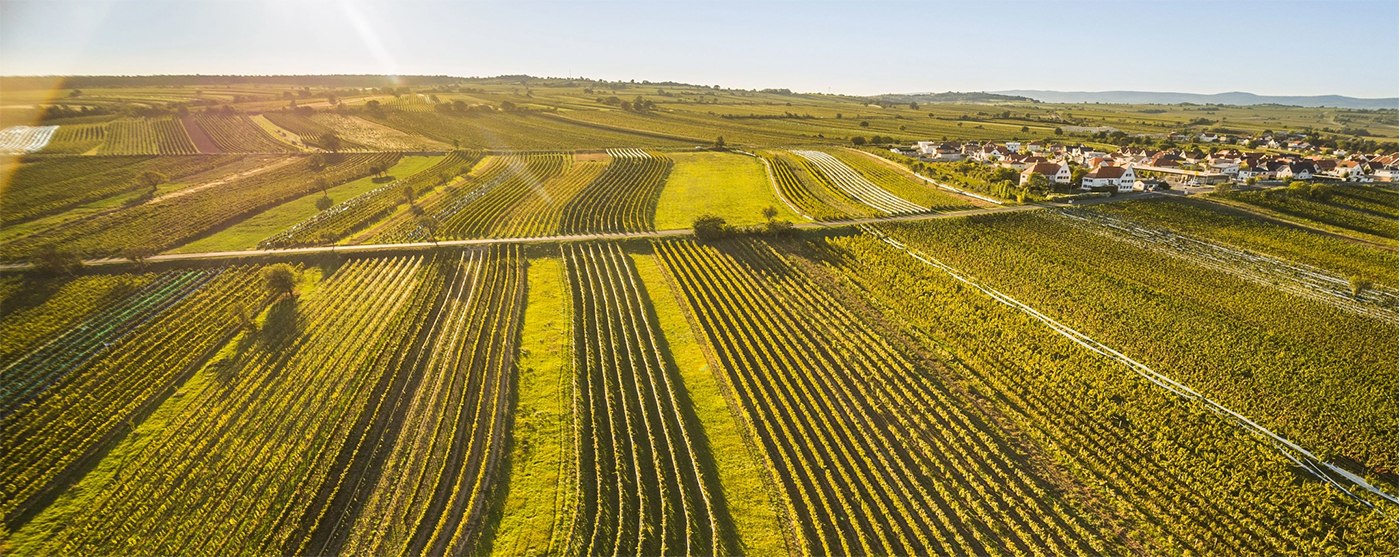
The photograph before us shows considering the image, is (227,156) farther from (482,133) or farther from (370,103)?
(370,103)

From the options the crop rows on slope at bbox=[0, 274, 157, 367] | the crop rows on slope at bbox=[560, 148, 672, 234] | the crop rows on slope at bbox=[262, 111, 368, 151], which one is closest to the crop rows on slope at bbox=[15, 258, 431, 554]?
the crop rows on slope at bbox=[0, 274, 157, 367]

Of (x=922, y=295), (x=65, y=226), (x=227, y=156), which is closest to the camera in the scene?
(x=922, y=295)

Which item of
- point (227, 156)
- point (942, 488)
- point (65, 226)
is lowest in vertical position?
point (942, 488)

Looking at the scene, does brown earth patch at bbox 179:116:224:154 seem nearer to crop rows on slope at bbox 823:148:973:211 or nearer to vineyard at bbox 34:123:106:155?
vineyard at bbox 34:123:106:155

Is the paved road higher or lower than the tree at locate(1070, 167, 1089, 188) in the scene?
lower

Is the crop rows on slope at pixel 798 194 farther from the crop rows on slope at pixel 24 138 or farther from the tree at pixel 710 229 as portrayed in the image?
the crop rows on slope at pixel 24 138

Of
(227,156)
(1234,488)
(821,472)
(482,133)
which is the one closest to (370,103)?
(482,133)

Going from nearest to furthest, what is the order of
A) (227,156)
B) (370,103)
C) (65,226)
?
1. (65,226)
2. (227,156)
3. (370,103)
